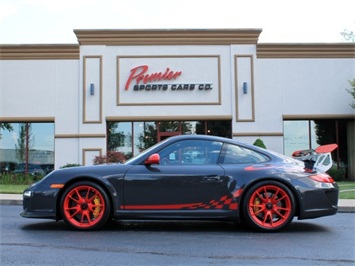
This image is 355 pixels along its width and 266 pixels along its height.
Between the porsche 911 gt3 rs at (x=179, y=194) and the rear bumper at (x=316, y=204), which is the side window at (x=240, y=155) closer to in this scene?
the porsche 911 gt3 rs at (x=179, y=194)

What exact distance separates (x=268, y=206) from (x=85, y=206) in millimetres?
2445

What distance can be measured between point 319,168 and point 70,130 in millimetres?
15476


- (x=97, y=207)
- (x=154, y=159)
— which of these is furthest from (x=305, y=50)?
(x=97, y=207)

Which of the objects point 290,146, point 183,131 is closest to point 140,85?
point 183,131

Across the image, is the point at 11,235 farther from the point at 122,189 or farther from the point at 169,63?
the point at 169,63

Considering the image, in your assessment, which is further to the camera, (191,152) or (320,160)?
(320,160)

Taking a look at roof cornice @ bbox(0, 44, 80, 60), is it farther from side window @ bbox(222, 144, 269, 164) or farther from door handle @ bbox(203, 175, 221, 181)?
door handle @ bbox(203, 175, 221, 181)

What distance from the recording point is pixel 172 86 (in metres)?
20.2

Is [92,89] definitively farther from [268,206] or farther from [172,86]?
[268,206]

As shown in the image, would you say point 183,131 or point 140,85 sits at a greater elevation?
point 140,85

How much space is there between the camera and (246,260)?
432 cm

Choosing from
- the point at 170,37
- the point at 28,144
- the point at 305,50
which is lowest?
the point at 28,144

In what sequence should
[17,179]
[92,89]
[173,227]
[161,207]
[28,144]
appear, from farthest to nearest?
[28,144]
[92,89]
[17,179]
[173,227]
[161,207]

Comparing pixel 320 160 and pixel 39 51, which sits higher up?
pixel 39 51
